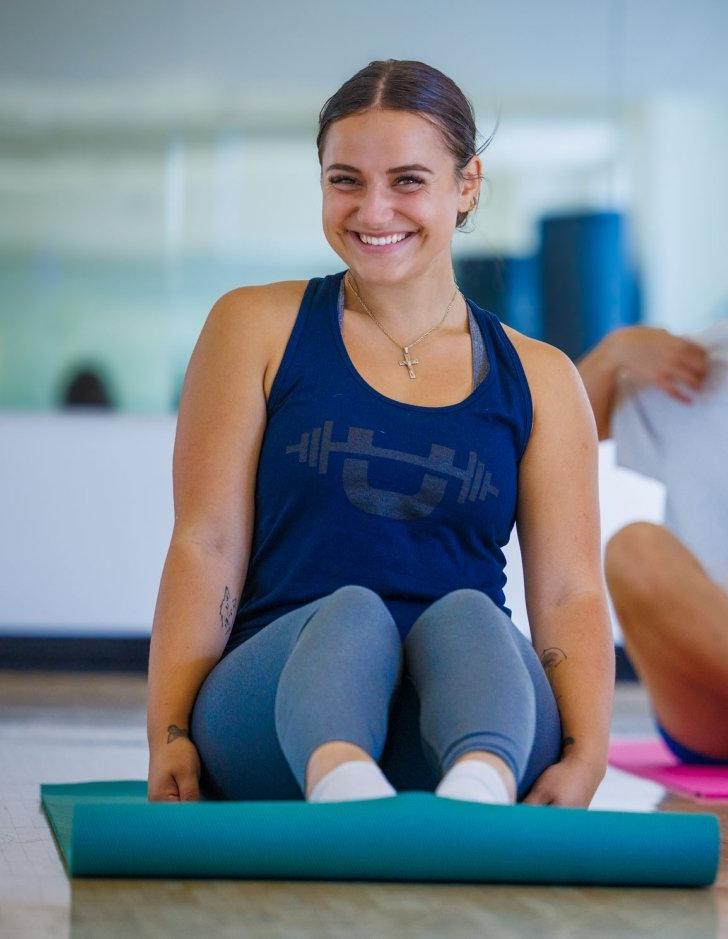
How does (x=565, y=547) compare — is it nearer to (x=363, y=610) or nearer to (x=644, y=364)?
(x=363, y=610)

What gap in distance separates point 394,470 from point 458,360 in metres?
0.20

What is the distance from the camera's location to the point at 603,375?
2.54 m

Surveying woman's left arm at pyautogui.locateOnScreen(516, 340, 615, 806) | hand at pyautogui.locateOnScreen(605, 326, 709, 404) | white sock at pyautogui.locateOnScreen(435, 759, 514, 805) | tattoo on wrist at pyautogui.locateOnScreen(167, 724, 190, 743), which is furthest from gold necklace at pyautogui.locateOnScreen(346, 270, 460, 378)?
hand at pyautogui.locateOnScreen(605, 326, 709, 404)

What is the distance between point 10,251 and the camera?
15.5 ft

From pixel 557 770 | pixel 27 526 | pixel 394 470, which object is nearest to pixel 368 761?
pixel 557 770

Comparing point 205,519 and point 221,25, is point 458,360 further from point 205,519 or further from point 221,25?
point 221,25

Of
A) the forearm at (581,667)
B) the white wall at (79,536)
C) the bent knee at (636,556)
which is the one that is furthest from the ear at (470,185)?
the white wall at (79,536)

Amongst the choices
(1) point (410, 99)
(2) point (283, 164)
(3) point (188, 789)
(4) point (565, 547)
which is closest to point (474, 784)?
(3) point (188, 789)

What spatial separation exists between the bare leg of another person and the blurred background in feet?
7.58

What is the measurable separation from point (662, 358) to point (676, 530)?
30cm

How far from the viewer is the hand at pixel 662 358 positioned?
2.47 m

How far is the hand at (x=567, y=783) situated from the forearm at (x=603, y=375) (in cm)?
114

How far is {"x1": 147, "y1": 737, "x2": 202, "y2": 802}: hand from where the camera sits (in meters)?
1.46

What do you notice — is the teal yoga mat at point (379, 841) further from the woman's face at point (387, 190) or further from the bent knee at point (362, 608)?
the woman's face at point (387, 190)
